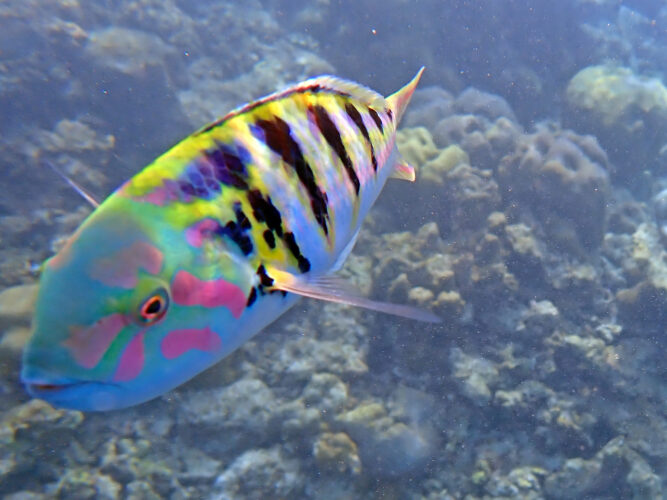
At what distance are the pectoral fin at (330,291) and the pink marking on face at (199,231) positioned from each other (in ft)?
0.53

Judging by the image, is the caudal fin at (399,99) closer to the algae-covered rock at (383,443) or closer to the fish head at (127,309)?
the fish head at (127,309)

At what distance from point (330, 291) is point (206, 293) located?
0.94 ft

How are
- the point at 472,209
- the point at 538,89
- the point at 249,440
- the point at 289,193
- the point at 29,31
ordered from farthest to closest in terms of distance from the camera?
the point at 538,89 → the point at 29,31 → the point at 472,209 → the point at 249,440 → the point at 289,193

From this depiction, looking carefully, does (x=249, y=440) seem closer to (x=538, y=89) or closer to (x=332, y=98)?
(x=332, y=98)

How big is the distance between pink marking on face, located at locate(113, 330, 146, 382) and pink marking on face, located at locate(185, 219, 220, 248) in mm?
203

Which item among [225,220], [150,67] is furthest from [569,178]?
[150,67]

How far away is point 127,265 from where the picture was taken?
0.78 metres

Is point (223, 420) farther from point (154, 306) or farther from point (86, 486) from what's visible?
point (154, 306)

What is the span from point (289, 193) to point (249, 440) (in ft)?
12.8

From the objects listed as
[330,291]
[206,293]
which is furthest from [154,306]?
[330,291]

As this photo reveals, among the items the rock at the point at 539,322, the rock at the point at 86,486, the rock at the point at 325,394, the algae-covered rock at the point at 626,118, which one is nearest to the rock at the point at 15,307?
the rock at the point at 86,486

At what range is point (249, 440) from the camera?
4266mm

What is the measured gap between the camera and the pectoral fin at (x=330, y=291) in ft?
3.10

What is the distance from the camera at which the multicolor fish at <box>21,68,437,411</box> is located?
2.47ft
